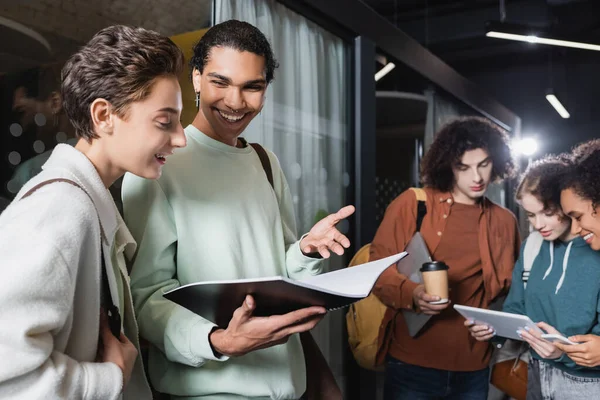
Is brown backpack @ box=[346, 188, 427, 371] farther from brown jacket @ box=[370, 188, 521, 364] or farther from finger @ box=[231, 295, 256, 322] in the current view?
finger @ box=[231, 295, 256, 322]

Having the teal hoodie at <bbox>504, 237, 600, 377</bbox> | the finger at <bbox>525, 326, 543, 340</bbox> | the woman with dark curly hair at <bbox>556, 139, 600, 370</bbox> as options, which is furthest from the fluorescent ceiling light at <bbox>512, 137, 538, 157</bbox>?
the finger at <bbox>525, 326, 543, 340</bbox>

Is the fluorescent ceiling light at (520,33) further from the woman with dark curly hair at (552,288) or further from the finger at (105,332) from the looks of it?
the finger at (105,332)

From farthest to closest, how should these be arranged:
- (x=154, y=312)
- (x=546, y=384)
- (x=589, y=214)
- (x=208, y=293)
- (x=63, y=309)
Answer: (x=546, y=384) < (x=589, y=214) < (x=154, y=312) < (x=208, y=293) < (x=63, y=309)

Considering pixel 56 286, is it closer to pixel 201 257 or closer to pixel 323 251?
pixel 201 257

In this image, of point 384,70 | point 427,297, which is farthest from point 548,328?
point 384,70

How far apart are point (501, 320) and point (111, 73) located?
1.50 m

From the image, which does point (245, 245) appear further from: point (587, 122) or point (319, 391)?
point (587, 122)

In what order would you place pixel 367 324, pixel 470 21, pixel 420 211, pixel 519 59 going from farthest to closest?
pixel 519 59 < pixel 470 21 < pixel 367 324 < pixel 420 211

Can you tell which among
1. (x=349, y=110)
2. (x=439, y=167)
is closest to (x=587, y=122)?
(x=349, y=110)

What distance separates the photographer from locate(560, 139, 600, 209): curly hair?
1945 millimetres

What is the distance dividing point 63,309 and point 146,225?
38 centimetres

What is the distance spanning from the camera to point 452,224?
2402 mm

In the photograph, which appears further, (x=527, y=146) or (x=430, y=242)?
(x=527, y=146)

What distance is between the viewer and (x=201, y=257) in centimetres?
129
